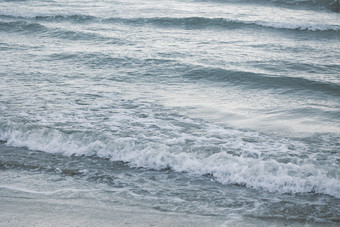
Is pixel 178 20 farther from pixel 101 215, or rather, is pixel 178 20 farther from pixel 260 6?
pixel 101 215

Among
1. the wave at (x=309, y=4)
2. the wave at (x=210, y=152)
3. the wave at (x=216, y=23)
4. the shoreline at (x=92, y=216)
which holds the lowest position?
the shoreline at (x=92, y=216)

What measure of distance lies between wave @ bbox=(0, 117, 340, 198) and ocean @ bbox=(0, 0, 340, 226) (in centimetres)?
2

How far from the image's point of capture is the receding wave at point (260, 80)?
9.59 m

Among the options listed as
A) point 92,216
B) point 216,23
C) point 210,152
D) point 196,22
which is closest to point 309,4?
point 216,23

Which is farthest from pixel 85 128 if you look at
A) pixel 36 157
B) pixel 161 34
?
pixel 161 34

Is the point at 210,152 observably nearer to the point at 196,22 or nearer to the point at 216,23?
the point at 216,23

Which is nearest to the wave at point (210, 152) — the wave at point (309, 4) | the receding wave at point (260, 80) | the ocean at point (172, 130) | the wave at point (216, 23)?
the ocean at point (172, 130)

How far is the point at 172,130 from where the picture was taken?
268 inches

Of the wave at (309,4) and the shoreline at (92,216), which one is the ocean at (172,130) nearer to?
the shoreline at (92,216)

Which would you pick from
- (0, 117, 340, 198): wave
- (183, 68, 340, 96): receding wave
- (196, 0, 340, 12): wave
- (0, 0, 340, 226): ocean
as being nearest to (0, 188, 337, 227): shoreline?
(0, 0, 340, 226): ocean

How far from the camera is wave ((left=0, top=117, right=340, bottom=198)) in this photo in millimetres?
5141

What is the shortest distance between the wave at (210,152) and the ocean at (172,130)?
0.02 m

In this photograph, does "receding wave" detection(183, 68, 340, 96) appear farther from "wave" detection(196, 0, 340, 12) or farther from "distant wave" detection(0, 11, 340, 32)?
"wave" detection(196, 0, 340, 12)

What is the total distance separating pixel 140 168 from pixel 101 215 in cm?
144
